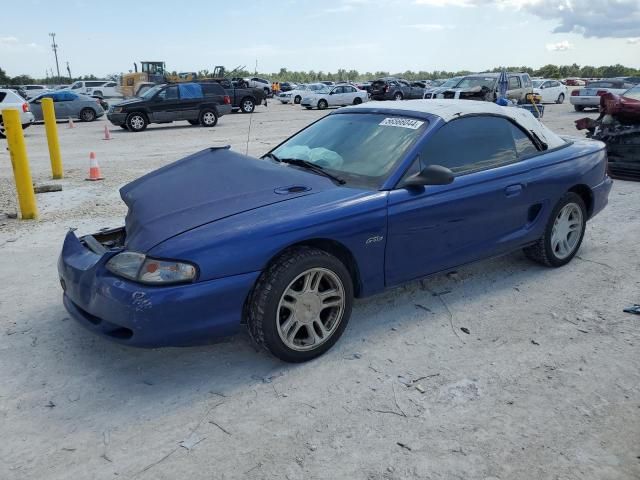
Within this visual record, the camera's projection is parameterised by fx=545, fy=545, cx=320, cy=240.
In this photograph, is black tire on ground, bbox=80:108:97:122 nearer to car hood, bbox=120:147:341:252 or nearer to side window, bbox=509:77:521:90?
side window, bbox=509:77:521:90

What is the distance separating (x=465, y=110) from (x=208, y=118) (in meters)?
16.2

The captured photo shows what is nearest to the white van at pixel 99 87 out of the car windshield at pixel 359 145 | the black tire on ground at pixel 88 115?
the black tire on ground at pixel 88 115

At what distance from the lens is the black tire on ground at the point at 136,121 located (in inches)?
714

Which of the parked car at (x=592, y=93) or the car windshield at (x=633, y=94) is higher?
the car windshield at (x=633, y=94)

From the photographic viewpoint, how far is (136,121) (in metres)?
18.2

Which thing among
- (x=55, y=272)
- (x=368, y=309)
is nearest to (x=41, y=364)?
(x=55, y=272)

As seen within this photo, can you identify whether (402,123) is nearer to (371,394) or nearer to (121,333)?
(371,394)

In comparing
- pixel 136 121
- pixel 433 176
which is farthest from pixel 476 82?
pixel 433 176

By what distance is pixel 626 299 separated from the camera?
422 centimetres

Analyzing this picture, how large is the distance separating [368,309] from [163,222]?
1.67m

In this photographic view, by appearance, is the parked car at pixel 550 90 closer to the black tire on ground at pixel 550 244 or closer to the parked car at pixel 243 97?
the parked car at pixel 243 97

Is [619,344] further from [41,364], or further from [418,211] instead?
[41,364]

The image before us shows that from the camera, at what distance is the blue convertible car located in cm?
296

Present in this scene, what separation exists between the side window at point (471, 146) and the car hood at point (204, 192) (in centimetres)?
87
